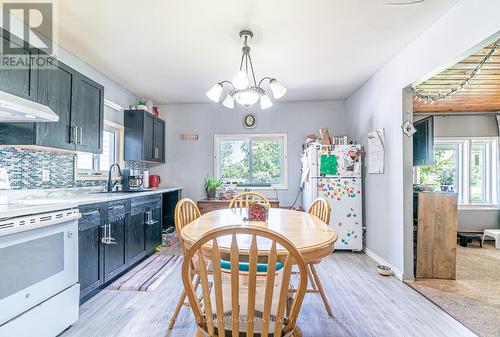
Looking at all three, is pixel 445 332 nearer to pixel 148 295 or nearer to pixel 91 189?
pixel 148 295

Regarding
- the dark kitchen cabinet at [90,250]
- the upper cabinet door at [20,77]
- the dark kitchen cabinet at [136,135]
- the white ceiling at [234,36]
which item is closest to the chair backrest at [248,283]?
the dark kitchen cabinet at [90,250]

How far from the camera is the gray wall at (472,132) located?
14.1 ft

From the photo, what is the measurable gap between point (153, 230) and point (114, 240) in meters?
0.96

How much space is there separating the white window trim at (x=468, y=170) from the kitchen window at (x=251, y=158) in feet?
9.46

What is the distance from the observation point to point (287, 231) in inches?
62.6

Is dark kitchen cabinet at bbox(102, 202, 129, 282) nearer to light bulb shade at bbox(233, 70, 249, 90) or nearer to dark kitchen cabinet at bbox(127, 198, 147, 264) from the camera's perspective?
dark kitchen cabinet at bbox(127, 198, 147, 264)

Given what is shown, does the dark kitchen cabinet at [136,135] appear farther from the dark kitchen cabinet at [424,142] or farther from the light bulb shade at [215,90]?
the dark kitchen cabinet at [424,142]

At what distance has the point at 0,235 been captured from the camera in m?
1.33

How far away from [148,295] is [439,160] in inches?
202

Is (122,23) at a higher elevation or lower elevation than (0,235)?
higher

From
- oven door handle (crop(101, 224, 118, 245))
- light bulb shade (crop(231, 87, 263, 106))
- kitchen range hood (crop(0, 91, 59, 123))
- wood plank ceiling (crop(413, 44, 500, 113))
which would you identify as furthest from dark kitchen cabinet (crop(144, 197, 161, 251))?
wood plank ceiling (crop(413, 44, 500, 113))

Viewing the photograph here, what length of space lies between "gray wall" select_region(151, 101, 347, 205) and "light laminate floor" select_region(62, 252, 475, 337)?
2214 millimetres

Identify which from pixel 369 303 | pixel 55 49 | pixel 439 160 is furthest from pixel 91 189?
pixel 439 160

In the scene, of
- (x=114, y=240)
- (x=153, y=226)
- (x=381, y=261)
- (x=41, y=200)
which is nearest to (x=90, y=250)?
(x=114, y=240)
